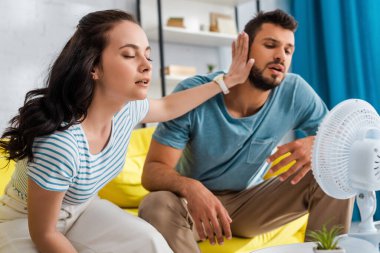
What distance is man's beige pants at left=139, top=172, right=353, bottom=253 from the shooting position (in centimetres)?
146

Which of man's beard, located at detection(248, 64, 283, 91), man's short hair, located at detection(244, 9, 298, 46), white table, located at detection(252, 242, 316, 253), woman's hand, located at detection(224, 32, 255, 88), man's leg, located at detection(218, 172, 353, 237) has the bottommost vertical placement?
man's leg, located at detection(218, 172, 353, 237)

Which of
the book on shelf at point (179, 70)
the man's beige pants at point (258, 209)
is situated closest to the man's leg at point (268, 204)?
the man's beige pants at point (258, 209)

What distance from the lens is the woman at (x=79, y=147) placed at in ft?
3.95

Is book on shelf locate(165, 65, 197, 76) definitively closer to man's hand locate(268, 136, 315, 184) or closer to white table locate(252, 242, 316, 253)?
man's hand locate(268, 136, 315, 184)

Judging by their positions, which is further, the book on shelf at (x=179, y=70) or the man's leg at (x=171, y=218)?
the book on shelf at (x=179, y=70)

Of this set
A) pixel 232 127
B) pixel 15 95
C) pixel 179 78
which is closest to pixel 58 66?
pixel 232 127

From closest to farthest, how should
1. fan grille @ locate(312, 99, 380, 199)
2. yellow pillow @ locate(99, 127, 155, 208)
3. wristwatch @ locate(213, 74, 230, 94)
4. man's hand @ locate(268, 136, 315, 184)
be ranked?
fan grille @ locate(312, 99, 380, 199) < man's hand @ locate(268, 136, 315, 184) < wristwatch @ locate(213, 74, 230, 94) < yellow pillow @ locate(99, 127, 155, 208)

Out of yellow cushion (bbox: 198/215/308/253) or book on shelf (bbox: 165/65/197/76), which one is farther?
book on shelf (bbox: 165/65/197/76)

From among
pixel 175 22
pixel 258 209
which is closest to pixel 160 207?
pixel 258 209

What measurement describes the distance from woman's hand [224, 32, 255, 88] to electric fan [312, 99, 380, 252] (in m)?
0.60

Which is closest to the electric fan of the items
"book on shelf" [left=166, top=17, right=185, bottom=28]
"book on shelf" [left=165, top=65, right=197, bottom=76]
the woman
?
the woman

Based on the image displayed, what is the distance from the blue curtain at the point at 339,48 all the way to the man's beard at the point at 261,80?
207cm

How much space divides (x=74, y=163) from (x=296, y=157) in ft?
2.41

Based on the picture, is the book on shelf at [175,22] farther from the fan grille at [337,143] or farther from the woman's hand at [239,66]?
the fan grille at [337,143]
